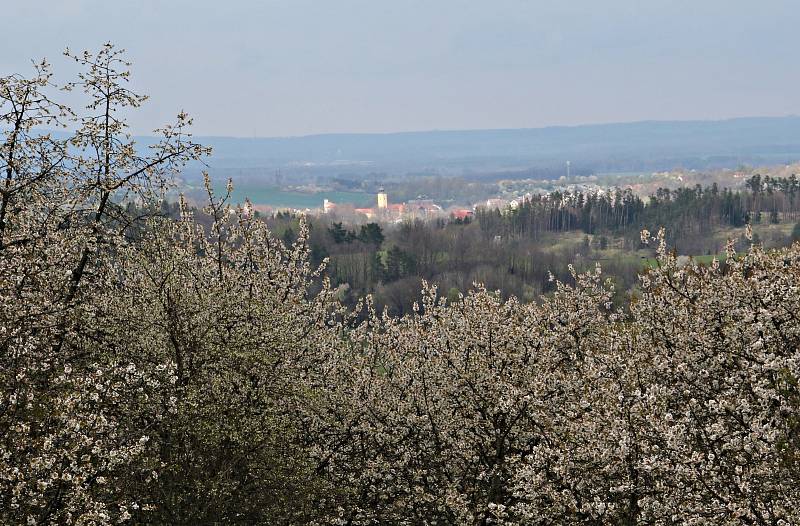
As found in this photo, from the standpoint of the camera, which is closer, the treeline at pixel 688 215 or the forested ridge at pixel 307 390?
the forested ridge at pixel 307 390

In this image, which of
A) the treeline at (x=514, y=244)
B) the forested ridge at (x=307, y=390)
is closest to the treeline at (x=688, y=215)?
the treeline at (x=514, y=244)

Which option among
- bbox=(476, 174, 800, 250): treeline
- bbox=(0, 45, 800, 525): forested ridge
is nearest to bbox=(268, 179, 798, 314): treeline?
bbox=(476, 174, 800, 250): treeline

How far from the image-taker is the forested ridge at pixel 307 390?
1013 centimetres

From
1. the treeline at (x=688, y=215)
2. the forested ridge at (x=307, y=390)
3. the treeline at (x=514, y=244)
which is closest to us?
the forested ridge at (x=307, y=390)

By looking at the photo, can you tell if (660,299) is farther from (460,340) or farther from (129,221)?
(129,221)

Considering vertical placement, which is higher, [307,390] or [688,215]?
[307,390]

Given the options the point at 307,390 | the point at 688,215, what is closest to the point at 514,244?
the point at 688,215

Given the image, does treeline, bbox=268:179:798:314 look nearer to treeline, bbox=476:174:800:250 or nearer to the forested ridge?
treeline, bbox=476:174:800:250

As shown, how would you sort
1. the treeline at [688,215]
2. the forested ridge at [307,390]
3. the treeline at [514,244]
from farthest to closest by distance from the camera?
1. the treeline at [688,215]
2. the treeline at [514,244]
3. the forested ridge at [307,390]

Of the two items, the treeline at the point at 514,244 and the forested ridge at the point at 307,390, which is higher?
the forested ridge at the point at 307,390

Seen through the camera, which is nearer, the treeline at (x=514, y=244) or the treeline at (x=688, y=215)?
the treeline at (x=514, y=244)

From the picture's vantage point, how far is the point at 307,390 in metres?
14.7

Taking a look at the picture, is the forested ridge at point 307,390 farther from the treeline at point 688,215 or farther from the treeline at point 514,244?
the treeline at point 688,215

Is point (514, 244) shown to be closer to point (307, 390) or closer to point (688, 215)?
point (688, 215)
